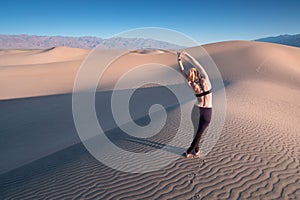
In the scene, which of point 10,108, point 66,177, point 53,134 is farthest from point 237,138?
point 10,108

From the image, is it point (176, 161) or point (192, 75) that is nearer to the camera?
point (192, 75)

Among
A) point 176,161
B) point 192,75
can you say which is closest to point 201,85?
point 192,75

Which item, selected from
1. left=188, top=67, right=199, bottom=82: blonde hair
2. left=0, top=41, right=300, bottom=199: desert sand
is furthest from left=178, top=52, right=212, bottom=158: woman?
left=0, top=41, right=300, bottom=199: desert sand

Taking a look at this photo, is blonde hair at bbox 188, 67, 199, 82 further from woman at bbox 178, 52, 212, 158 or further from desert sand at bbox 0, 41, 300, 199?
desert sand at bbox 0, 41, 300, 199

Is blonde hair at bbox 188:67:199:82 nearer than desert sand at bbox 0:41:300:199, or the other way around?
desert sand at bbox 0:41:300:199

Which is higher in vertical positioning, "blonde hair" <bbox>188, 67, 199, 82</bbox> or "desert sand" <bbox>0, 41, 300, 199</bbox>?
"blonde hair" <bbox>188, 67, 199, 82</bbox>

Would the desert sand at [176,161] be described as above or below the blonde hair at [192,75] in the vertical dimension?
below

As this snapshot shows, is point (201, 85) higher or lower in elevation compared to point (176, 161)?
higher

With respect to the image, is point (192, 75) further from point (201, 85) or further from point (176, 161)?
point (176, 161)

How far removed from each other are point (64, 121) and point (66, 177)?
9.58 metres

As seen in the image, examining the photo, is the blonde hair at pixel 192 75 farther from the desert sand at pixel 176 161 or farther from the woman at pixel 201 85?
the desert sand at pixel 176 161

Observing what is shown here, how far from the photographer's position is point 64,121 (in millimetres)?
15297

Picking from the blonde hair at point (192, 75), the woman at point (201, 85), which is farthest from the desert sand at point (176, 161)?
the blonde hair at point (192, 75)

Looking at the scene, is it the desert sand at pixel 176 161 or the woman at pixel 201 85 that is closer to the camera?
the desert sand at pixel 176 161
